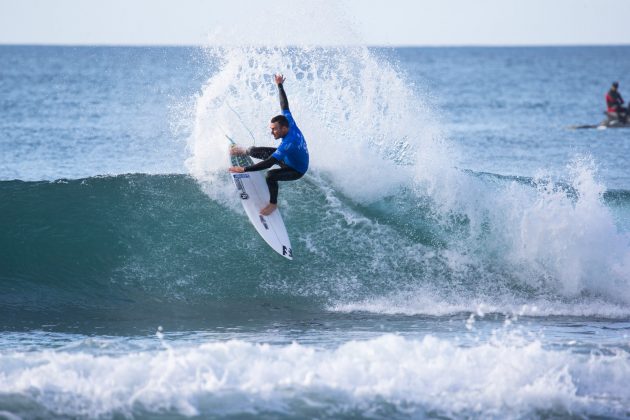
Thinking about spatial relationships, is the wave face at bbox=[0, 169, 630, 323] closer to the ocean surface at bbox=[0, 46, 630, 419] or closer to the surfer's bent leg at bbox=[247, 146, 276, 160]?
the ocean surface at bbox=[0, 46, 630, 419]

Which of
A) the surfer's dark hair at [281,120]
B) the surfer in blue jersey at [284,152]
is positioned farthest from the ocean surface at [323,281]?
the surfer's dark hair at [281,120]

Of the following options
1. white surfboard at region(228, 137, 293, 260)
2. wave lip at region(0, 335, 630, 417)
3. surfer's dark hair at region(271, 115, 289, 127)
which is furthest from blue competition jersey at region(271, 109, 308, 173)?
wave lip at region(0, 335, 630, 417)

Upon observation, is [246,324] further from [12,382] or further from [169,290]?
[12,382]

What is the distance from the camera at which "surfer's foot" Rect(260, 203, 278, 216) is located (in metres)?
11.1

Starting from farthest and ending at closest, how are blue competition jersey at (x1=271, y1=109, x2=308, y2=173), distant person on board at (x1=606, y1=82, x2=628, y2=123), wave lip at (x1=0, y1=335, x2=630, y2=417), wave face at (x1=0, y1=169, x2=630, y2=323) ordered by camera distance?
distant person on board at (x1=606, y1=82, x2=628, y2=123) → wave face at (x1=0, y1=169, x2=630, y2=323) → blue competition jersey at (x1=271, y1=109, x2=308, y2=173) → wave lip at (x1=0, y1=335, x2=630, y2=417)

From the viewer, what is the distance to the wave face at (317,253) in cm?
1073

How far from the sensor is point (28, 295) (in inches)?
424

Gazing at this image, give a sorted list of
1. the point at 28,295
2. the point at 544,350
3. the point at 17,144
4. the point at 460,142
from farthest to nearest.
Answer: the point at 460,142 < the point at 17,144 < the point at 28,295 < the point at 544,350

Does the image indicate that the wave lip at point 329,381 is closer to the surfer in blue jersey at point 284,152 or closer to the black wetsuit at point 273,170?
the black wetsuit at point 273,170

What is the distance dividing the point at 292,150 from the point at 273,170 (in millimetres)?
389

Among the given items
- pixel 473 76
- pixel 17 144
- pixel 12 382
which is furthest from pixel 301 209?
pixel 473 76

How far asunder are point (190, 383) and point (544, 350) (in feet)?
11.7

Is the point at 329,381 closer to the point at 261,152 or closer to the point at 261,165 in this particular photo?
the point at 261,165

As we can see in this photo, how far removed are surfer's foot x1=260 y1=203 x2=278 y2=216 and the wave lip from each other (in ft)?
10.6
